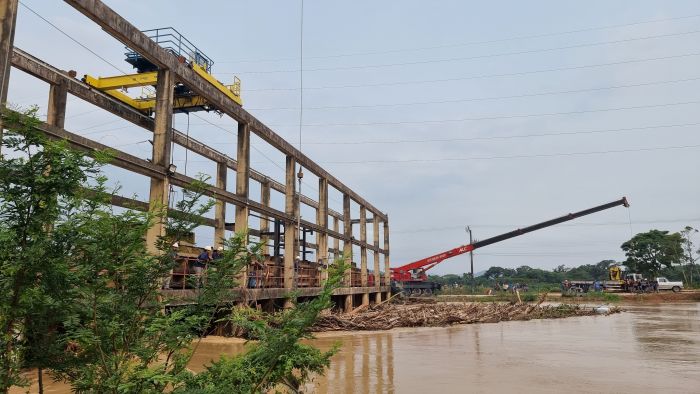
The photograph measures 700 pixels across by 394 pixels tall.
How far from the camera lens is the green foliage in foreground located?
334 cm

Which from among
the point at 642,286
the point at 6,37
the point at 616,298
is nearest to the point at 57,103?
the point at 6,37

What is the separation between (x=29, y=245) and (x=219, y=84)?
60.9ft

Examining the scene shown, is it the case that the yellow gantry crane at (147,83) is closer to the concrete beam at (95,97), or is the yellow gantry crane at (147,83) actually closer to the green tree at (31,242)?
the concrete beam at (95,97)

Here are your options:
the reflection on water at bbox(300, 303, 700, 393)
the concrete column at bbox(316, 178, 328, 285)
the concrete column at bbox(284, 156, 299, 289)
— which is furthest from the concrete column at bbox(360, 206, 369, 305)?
the reflection on water at bbox(300, 303, 700, 393)

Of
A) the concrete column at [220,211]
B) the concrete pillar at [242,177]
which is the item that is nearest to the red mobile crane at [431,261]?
the concrete column at [220,211]

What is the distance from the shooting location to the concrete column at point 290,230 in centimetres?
2025

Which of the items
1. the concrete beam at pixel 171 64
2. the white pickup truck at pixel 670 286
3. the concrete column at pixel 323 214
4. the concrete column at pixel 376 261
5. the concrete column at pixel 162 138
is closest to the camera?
the concrete beam at pixel 171 64

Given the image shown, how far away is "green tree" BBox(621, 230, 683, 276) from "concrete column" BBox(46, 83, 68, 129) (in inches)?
2757

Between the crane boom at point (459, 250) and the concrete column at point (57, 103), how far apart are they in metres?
33.4

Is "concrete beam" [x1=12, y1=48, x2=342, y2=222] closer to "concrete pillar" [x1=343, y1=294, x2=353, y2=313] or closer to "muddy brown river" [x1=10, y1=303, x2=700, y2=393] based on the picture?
"muddy brown river" [x1=10, y1=303, x2=700, y2=393]

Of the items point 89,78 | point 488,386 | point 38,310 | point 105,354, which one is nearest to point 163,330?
point 105,354

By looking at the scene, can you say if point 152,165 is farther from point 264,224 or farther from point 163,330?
point 264,224

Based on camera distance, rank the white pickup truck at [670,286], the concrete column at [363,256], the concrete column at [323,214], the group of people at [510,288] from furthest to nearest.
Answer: the group of people at [510,288] < the white pickup truck at [670,286] < the concrete column at [363,256] < the concrete column at [323,214]

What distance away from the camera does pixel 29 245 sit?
3.37 metres
